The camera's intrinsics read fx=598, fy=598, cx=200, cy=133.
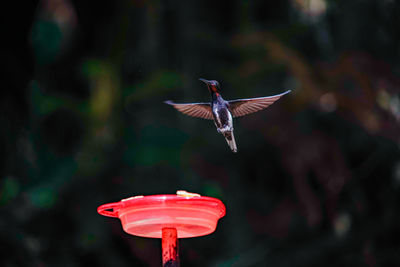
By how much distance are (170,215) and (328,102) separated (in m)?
5.55

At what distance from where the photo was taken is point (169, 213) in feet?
6.02

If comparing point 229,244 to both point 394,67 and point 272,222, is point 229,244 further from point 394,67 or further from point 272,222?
point 394,67

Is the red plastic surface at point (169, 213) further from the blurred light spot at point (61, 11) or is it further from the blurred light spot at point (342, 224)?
the blurred light spot at point (61, 11)

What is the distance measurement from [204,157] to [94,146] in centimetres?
139

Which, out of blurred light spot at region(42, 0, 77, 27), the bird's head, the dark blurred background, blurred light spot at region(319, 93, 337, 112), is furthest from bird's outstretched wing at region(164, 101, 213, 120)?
blurred light spot at region(42, 0, 77, 27)

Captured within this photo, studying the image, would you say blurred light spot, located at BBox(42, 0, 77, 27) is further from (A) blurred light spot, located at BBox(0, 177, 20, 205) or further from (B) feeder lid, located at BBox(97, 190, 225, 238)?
(B) feeder lid, located at BBox(97, 190, 225, 238)

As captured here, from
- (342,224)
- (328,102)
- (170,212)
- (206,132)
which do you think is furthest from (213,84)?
(342,224)

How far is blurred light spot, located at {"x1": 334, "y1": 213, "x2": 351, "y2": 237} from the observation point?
23.4ft

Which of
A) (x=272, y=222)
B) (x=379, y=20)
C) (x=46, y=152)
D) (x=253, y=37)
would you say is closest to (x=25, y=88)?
(x=46, y=152)

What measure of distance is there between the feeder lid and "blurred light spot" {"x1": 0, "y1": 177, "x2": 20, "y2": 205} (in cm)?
484

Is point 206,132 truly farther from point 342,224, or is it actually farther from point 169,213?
point 169,213

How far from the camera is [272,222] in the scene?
25.0ft

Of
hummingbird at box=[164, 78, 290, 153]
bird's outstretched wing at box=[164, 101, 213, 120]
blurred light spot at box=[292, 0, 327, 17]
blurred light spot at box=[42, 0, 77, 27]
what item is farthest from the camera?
blurred light spot at box=[42, 0, 77, 27]

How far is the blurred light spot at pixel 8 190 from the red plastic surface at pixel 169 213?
484 cm
